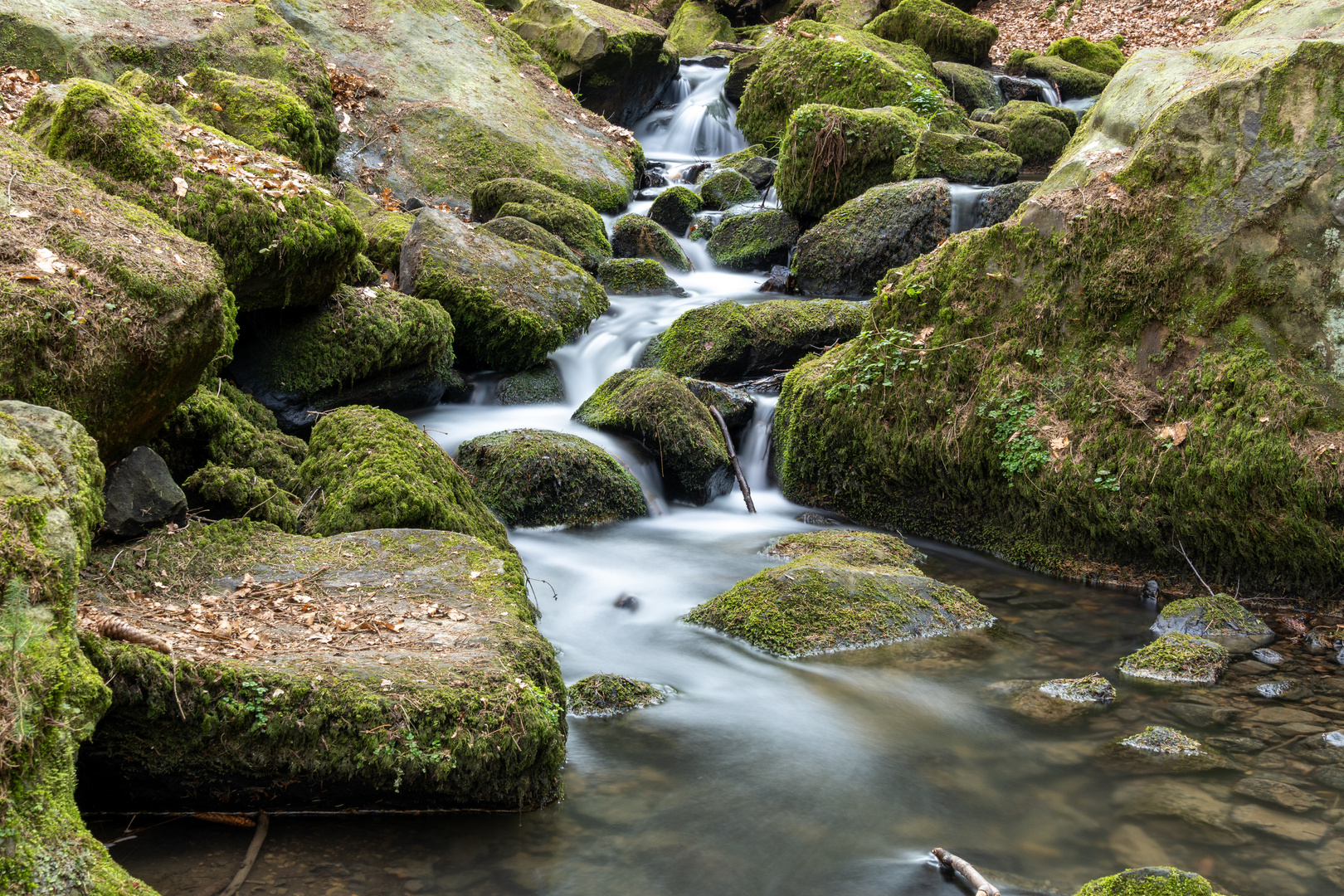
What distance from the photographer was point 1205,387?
19.7ft

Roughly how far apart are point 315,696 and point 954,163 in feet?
38.5

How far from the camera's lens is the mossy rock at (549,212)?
12312mm

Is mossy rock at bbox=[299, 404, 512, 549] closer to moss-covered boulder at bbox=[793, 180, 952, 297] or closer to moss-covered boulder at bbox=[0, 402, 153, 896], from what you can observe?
moss-covered boulder at bbox=[0, 402, 153, 896]

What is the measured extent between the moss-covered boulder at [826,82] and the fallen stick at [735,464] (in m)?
8.54

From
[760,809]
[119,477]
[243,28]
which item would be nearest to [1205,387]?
[760,809]

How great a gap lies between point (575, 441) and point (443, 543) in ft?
9.40

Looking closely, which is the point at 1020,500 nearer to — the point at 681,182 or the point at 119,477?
the point at 119,477

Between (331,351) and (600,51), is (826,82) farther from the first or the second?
(331,351)

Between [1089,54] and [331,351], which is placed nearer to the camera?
[331,351]

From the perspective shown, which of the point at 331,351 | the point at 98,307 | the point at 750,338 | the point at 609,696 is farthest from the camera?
the point at 750,338

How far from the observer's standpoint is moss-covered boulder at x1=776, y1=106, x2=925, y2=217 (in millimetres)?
12773

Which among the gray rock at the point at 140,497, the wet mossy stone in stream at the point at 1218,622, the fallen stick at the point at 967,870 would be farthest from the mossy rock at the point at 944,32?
the fallen stick at the point at 967,870

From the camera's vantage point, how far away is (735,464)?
8.40 metres

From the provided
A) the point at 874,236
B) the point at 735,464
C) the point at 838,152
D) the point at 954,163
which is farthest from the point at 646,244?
the point at 735,464
